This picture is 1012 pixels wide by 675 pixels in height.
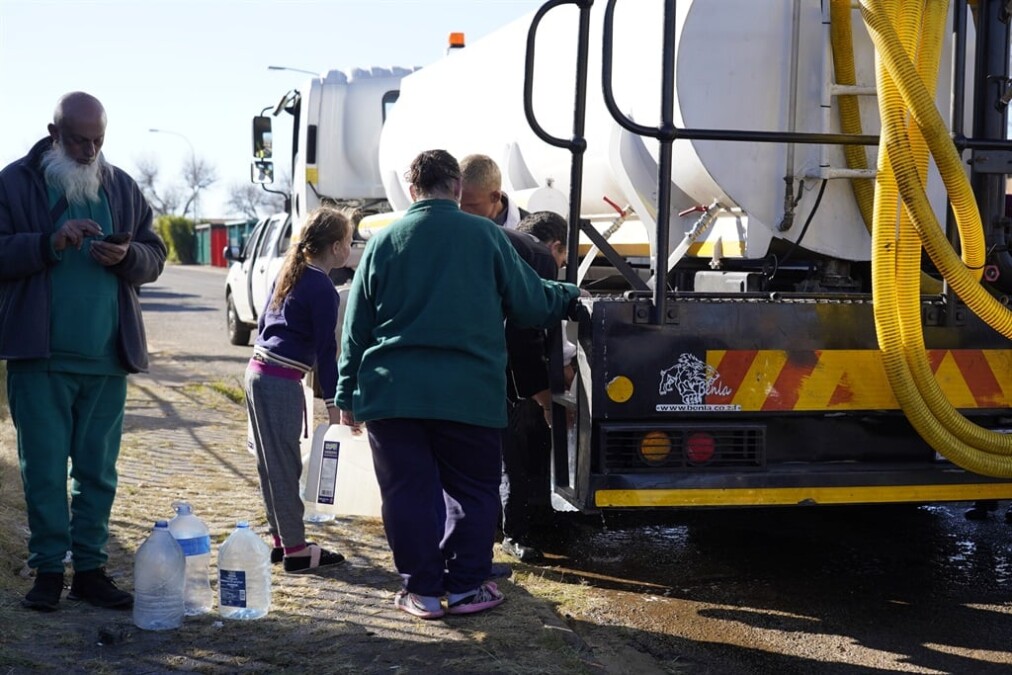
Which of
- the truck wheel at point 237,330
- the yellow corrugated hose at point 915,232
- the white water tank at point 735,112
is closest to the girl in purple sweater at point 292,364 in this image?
the white water tank at point 735,112

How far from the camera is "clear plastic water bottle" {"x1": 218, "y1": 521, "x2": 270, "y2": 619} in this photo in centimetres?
461

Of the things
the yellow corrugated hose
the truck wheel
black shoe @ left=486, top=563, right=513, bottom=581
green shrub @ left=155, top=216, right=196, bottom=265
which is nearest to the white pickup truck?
the truck wheel

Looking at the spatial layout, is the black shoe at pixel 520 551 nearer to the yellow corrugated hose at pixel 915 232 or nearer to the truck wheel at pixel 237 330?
the yellow corrugated hose at pixel 915 232

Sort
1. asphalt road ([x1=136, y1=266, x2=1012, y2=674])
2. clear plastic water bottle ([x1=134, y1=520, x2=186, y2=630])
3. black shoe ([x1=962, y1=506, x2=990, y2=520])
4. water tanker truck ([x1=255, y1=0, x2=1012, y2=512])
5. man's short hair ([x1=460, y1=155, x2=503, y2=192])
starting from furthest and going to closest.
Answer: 1. black shoe ([x1=962, y1=506, x2=990, y2=520])
2. man's short hair ([x1=460, y1=155, x2=503, y2=192])
3. water tanker truck ([x1=255, y1=0, x2=1012, y2=512])
4. asphalt road ([x1=136, y1=266, x2=1012, y2=674])
5. clear plastic water bottle ([x1=134, y1=520, x2=186, y2=630])

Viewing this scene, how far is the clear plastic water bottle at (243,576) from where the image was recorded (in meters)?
4.61

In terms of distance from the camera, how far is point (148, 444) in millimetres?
8461

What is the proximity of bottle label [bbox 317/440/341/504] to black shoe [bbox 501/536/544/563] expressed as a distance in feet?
2.71

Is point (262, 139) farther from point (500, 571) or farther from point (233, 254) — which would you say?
point (500, 571)

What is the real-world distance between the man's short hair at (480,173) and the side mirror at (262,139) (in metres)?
7.78

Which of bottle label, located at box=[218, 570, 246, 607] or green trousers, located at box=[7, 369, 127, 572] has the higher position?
green trousers, located at box=[7, 369, 127, 572]

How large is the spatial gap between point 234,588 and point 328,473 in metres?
1.30

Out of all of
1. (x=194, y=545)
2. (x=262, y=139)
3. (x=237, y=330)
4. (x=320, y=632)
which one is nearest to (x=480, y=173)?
(x=194, y=545)

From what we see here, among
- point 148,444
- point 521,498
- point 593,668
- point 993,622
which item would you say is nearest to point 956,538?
point 993,622

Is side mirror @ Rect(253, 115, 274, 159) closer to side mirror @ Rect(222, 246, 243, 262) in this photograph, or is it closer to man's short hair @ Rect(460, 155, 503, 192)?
side mirror @ Rect(222, 246, 243, 262)
